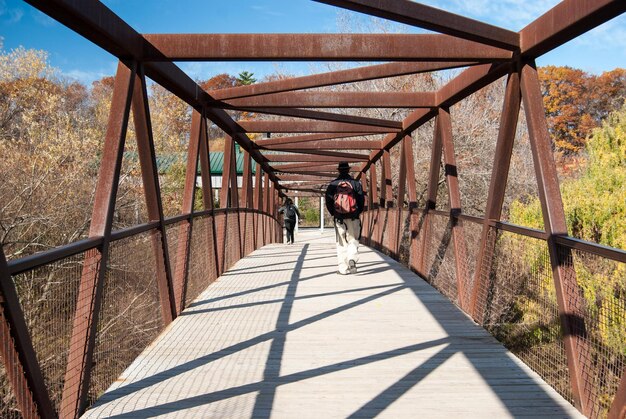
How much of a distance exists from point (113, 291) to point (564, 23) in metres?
5.72

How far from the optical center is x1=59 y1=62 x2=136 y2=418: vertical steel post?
10.6 ft

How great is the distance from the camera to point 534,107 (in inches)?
167

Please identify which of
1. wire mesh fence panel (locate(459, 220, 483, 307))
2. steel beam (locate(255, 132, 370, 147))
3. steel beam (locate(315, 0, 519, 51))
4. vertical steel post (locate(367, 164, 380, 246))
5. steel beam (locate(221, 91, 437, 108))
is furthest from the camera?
vertical steel post (locate(367, 164, 380, 246))

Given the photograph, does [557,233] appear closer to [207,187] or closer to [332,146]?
[207,187]

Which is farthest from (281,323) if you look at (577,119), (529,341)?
(577,119)

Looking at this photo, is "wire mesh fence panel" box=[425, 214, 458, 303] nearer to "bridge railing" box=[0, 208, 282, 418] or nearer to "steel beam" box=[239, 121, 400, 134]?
"bridge railing" box=[0, 208, 282, 418]

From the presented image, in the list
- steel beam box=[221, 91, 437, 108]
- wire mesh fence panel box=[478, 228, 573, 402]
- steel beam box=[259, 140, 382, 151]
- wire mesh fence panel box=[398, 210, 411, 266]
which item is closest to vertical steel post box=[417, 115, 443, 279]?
steel beam box=[221, 91, 437, 108]

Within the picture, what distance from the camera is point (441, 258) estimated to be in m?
7.38

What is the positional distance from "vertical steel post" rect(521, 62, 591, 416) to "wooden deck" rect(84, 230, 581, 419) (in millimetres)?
207

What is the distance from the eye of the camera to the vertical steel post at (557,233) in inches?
131

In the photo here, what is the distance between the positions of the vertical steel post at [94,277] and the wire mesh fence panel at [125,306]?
0.92m

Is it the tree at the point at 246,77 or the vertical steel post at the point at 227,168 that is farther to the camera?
the tree at the point at 246,77

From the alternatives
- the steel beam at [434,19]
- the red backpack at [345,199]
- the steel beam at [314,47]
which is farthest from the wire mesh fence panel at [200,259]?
the steel beam at [434,19]

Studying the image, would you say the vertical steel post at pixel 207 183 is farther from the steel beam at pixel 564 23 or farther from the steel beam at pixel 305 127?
→ the steel beam at pixel 564 23
